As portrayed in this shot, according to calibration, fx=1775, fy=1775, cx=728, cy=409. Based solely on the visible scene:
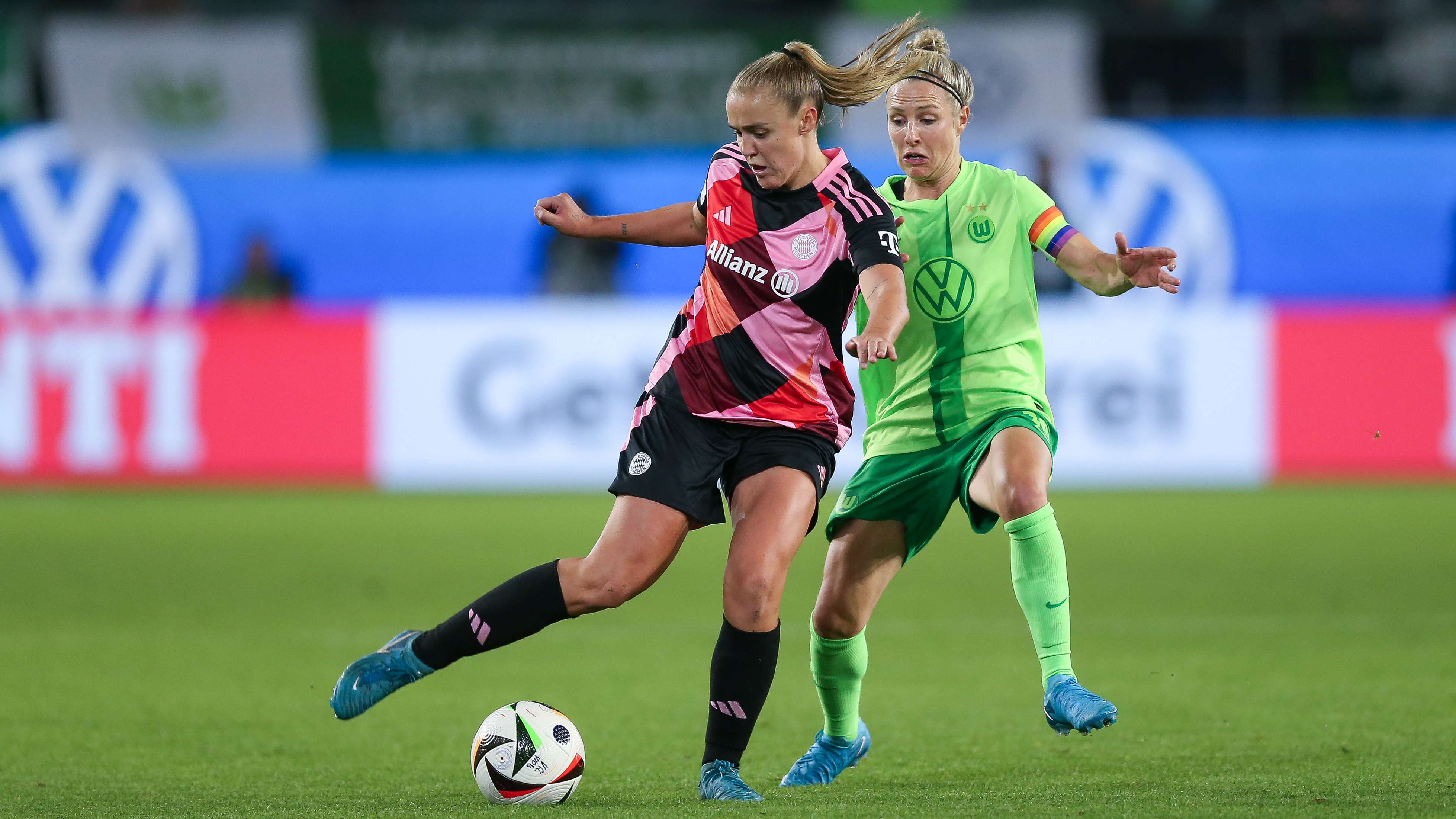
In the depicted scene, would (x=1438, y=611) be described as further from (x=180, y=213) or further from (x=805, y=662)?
(x=180, y=213)

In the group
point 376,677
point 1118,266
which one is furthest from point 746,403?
point 376,677

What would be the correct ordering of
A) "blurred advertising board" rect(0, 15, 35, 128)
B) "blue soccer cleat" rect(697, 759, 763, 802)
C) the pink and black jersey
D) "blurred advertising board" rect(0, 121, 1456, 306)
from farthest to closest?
1. "blurred advertising board" rect(0, 15, 35, 128)
2. "blurred advertising board" rect(0, 121, 1456, 306)
3. the pink and black jersey
4. "blue soccer cleat" rect(697, 759, 763, 802)

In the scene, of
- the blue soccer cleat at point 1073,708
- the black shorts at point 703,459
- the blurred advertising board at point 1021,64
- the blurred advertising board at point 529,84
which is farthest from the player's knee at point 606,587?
the blurred advertising board at point 529,84

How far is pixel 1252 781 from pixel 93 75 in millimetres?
14921

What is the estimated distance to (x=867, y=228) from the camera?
4.53 m

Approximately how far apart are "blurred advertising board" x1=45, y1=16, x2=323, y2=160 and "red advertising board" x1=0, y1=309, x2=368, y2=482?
4168 millimetres

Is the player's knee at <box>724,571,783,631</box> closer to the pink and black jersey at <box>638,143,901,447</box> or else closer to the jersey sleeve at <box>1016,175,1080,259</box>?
the pink and black jersey at <box>638,143,901,447</box>

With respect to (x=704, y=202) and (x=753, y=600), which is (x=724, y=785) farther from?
(x=704, y=202)

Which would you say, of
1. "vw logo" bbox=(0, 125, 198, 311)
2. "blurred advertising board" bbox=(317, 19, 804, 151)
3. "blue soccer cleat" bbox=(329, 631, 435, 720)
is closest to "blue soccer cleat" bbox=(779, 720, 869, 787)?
"blue soccer cleat" bbox=(329, 631, 435, 720)

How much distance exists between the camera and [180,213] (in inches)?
647

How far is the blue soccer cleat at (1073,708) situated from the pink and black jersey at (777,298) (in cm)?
87

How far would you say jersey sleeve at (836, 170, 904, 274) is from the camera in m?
4.48

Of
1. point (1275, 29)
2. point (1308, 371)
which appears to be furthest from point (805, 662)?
point (1275, 29)

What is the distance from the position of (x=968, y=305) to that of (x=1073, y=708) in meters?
1.23
